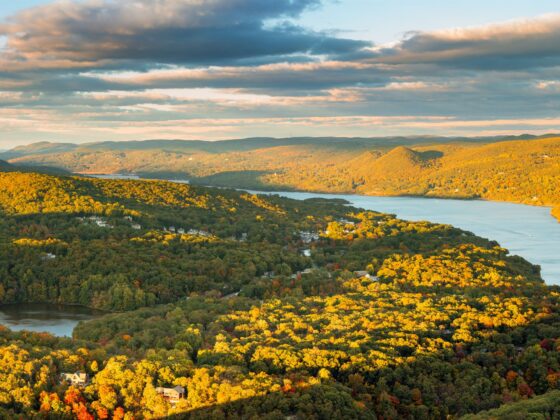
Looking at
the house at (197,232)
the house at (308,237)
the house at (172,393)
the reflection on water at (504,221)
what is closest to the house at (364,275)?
the reflection on water at (504,221)

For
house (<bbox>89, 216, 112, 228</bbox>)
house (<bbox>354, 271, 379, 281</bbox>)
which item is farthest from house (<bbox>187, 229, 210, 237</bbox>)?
house (<bbox>354, 271, 379, 281</bbox>)

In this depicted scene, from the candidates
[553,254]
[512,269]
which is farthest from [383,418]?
[553,254]

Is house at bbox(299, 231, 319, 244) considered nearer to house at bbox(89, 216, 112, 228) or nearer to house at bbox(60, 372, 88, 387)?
house at bbox(89, 216, 112, 228)

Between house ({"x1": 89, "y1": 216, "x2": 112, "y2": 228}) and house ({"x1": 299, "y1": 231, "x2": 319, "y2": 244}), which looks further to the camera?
house ({"x1": 299, "y1": 231, "x2": 319, "y2": 244})

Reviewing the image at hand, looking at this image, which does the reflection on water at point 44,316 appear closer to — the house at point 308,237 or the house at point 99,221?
the house at point 99,221

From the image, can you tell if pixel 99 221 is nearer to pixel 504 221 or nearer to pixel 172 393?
pixel 172 393

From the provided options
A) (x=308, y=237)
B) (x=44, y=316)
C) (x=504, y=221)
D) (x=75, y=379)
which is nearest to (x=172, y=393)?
(x=75, y=379)
